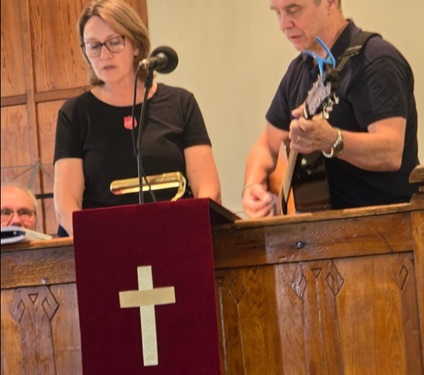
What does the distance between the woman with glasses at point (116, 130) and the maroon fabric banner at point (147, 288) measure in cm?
51

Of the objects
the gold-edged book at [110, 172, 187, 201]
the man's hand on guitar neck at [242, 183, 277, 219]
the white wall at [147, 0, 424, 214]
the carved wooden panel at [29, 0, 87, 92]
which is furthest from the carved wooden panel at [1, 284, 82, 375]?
the carved wooden panel at [29, 0, 87, 92]

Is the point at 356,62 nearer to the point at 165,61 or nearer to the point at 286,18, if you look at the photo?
the point at 286,18

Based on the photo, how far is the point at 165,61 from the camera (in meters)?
2.33

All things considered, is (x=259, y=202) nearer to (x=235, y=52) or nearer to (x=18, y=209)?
(x=18, y=209)

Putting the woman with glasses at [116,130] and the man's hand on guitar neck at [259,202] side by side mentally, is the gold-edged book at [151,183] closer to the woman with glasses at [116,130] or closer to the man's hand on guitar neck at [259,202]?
the woman with glasses at [116,130]

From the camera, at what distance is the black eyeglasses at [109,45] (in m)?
2.82

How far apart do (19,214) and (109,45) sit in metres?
0.65

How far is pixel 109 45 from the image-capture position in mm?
2826

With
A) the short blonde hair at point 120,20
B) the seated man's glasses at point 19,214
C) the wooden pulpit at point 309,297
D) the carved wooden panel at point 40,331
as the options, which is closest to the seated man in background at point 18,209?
the seated man's glasses at point 19,214

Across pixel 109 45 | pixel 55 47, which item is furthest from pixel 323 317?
pixel 55 47

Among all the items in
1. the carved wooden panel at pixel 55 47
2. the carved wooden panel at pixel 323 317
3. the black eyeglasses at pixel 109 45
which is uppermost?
the carved wooden panel at pixel 55 47

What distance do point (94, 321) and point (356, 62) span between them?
3.33ft

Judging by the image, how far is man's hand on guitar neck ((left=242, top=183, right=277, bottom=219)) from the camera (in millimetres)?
2816

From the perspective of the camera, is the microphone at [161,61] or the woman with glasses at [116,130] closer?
the microphone at [161,61]
